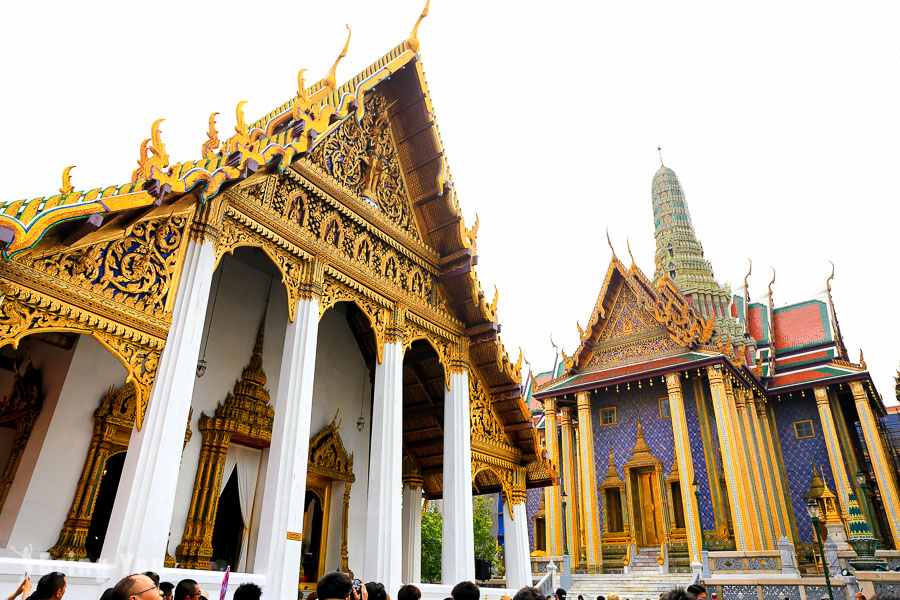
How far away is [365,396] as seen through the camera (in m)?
9.02

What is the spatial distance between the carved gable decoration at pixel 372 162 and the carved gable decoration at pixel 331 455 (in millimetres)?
3036

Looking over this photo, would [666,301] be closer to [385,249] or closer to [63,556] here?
[385,249]

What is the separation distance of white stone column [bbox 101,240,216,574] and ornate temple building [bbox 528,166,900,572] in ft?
36.2

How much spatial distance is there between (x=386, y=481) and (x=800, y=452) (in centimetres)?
1674

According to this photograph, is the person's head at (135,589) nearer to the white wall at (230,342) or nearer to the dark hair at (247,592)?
the dark hair at (247,592)

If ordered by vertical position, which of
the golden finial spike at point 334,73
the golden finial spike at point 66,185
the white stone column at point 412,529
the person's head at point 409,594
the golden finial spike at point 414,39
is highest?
the golden finial spike at point 414,39

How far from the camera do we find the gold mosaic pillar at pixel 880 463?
1575 centimetres

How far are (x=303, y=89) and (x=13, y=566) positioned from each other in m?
4.25

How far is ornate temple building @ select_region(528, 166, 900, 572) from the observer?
15211mm

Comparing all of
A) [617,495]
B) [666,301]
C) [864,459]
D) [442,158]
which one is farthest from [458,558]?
[864,459]

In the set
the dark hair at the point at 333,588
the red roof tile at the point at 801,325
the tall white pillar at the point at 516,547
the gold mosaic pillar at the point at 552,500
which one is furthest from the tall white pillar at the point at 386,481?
the red roof tile at the point at 801,325

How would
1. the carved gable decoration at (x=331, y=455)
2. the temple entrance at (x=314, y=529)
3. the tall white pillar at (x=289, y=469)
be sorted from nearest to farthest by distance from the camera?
the tall white pillar at (x=289, y=469), the temple entrance at (x=314, y=529), the carved gable decoration at (x=331, y=455)

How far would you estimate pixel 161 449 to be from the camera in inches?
163

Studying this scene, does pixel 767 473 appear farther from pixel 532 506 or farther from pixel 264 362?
pixel 264 362
